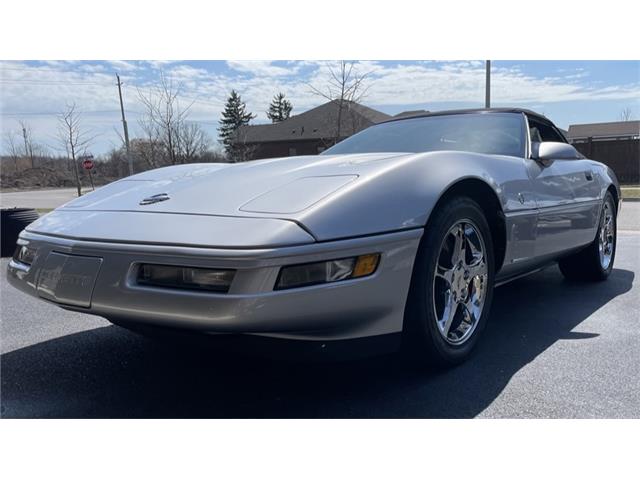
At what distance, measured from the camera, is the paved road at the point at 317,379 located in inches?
78.4

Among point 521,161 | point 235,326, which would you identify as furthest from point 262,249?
point 521,161

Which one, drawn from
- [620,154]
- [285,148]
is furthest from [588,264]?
[285,148]

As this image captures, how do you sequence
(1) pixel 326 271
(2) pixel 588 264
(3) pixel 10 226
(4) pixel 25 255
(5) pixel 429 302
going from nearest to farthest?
(1) pixel 326 271 < (5) pixel 429 302 < (4) pixel 25 255 < (2) pixel 588 264 < (3) pixel 10 226

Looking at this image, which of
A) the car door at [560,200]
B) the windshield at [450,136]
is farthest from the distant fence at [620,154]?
the windshield at [450,136]

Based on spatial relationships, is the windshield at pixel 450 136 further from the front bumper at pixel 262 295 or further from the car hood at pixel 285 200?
the front bumper at pixel 262 295

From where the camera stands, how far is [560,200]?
3.29 metres

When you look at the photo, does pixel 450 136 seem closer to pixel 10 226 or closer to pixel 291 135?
pixel 10 226

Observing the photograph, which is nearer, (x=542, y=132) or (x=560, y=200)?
(x=560, y=200)

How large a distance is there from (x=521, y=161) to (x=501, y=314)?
1016 mm

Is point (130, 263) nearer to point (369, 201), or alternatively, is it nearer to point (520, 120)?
point (369, 201)

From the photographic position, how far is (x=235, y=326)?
1690mm

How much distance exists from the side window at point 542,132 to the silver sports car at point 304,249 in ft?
2.85

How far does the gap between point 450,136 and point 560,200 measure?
2.73 feet

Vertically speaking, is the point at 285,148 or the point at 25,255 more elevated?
the point at 25,255
